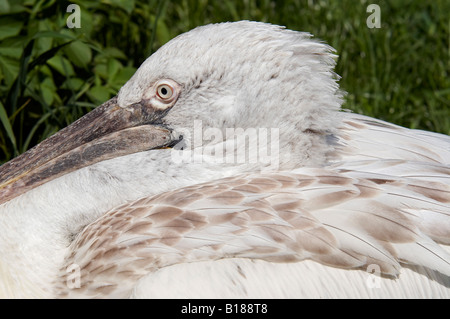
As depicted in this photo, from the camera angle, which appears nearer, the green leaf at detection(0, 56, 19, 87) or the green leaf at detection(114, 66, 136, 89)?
the green leaf at detection(0, 56, 19, 87)

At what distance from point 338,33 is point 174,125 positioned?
2209 mm

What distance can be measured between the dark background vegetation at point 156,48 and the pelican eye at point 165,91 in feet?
2.87

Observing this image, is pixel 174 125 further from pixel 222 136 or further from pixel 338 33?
pixel 338 33

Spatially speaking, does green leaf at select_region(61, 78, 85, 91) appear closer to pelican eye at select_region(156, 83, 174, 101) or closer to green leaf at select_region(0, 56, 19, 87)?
green leaf at select_region(0, 56, 19, 87)

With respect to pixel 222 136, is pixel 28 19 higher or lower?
higher

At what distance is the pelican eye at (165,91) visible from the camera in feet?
9.77

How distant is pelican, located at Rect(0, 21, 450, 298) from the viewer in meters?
2.58

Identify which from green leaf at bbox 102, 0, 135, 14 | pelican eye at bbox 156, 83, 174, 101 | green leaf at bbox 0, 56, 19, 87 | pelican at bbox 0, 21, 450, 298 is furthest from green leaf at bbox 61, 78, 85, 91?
pelican eye at bbox 156, 83, 174, 101

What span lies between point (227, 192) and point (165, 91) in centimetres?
51

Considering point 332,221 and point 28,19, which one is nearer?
point 332,221

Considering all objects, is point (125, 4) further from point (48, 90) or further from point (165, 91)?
point (165, 91)

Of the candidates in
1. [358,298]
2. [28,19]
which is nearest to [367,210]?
[358,298]

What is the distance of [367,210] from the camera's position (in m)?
2.66

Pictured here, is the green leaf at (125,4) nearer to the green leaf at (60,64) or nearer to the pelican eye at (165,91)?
the green leaf at (60,64)
